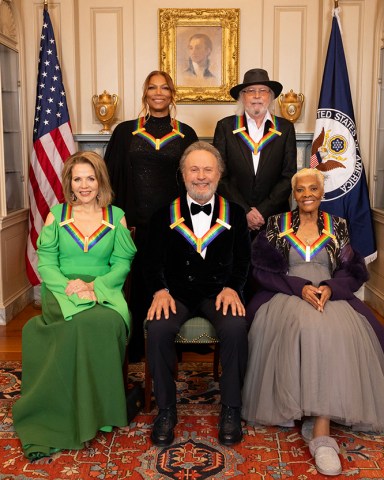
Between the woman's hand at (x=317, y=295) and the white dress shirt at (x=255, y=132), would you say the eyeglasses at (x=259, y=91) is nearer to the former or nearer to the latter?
the white dress shirt at (x=255, y=132)

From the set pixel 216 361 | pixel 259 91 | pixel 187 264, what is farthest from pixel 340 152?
pixel 187 264

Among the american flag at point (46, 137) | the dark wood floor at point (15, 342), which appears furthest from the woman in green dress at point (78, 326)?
the american flag at point (46, 137)

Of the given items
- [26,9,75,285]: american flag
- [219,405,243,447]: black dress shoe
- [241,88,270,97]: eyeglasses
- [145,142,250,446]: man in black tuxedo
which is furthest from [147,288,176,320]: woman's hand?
[26,9,75,285]: american flag

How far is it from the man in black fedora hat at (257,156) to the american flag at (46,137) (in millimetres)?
1874

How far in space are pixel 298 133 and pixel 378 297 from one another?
159cm

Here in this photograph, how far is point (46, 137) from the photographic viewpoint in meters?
5.11

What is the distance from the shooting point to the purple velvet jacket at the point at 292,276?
3.03 m

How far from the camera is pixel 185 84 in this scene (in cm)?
539

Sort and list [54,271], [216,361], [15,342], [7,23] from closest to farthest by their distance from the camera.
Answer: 1. [54,271]
2. [216,361]
3. [15,342]
4. [7,23]

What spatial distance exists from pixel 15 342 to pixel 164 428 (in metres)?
1.87

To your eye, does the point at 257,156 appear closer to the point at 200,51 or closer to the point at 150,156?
the point at 150,156

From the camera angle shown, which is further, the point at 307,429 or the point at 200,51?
the point at 200,51

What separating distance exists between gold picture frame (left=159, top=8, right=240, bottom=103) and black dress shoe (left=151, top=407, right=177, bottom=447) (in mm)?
3257

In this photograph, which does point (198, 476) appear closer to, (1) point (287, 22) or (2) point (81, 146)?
(2) point (81, 146)
